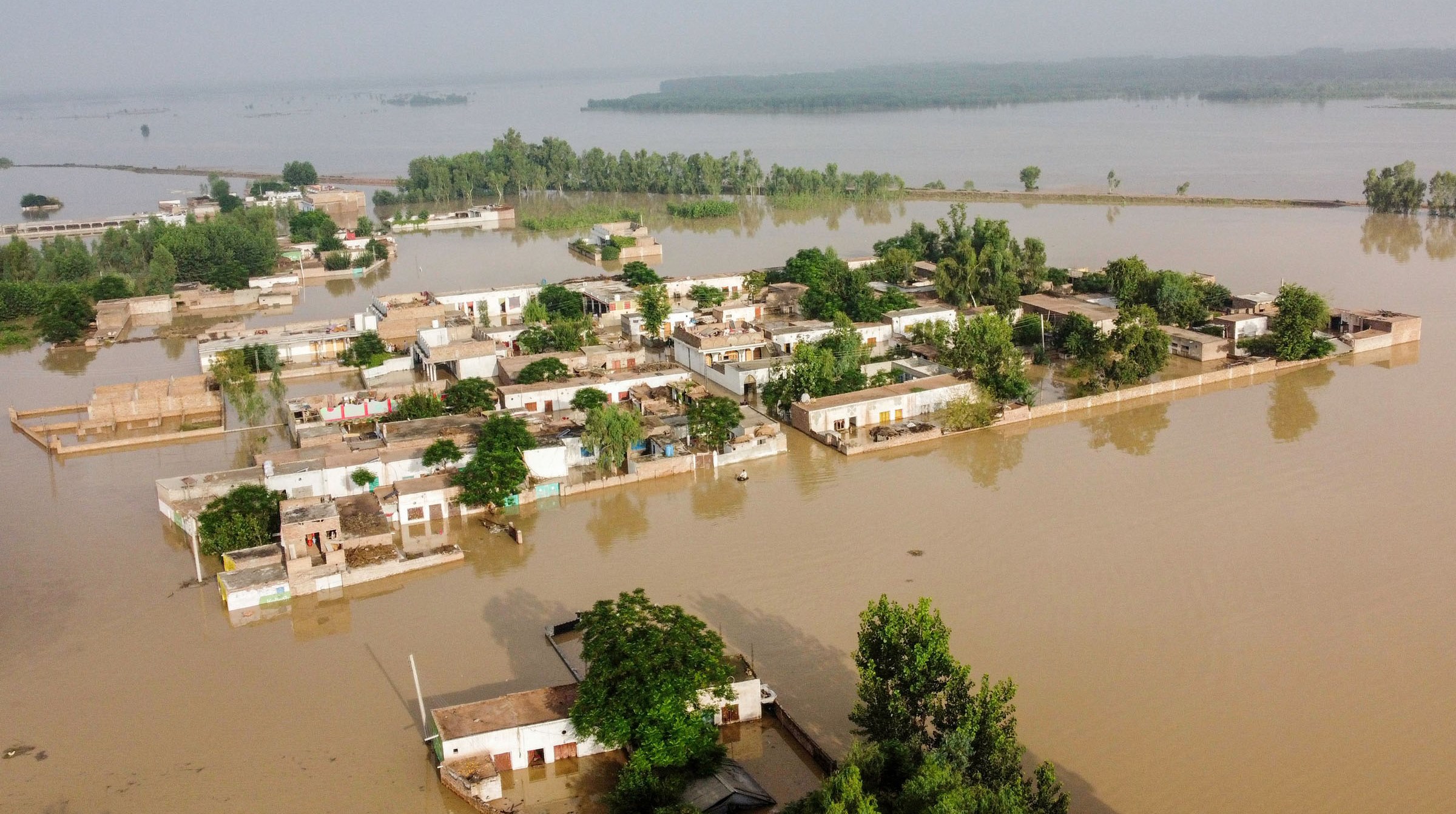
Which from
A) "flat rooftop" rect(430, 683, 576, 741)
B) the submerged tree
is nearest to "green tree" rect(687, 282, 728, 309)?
"flat rooftop" rect(430, 683, 576, 741)

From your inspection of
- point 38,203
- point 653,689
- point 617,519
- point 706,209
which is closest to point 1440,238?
point 706,209

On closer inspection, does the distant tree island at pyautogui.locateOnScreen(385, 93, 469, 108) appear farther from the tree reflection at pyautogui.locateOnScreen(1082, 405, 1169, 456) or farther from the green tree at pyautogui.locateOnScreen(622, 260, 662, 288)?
the tree reflection at pyautogui.locateOnScreen(1082, 405, 1169, 456)

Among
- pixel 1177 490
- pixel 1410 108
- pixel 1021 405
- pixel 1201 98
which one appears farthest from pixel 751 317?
pixel 1201 98

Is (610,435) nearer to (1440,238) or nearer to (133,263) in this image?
(133,263)

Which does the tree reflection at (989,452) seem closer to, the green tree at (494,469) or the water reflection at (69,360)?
the green tree at (494,469)

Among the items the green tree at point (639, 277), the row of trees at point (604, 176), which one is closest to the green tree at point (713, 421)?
the green tree at point (639, 277)

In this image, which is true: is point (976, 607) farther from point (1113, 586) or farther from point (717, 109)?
point (717, 109)
